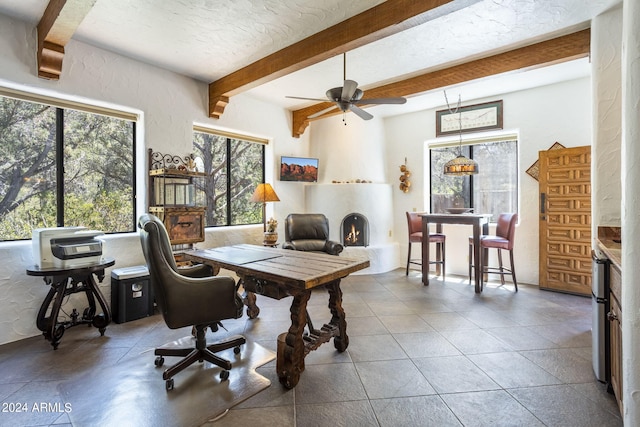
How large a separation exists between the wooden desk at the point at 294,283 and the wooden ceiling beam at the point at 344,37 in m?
1.86

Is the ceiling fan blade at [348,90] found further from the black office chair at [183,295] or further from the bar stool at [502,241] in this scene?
the bar stool at [502,241]

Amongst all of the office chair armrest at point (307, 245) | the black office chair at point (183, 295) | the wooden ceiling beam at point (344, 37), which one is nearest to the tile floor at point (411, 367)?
the black office chair at point (183, 295)

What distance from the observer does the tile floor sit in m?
1.69

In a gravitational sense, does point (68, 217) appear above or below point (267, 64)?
below

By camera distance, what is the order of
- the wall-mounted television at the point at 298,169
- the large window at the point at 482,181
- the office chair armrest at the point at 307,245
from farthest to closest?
the wall-mounted television at the point at 298,169
the large window at the point at 482,181
the office chair armrest at the point at 307,245

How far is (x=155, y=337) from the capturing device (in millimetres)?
2660

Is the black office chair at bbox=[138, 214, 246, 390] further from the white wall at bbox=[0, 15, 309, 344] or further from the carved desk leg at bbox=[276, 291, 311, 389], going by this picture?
the white wall at bbox=[0, 15, 309, 344]

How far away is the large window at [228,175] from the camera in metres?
4.44

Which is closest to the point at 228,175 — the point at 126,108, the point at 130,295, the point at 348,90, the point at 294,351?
the point at 126,108

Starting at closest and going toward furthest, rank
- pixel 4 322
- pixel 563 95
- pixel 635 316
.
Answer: pixel 635 316, pixel 4 322, pixel 563 95

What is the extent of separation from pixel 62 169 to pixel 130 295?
1414 millimetres

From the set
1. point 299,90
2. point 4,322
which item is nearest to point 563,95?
point 299,90

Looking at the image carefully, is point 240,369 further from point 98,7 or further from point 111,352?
point 98,7

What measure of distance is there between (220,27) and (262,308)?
9.33 feet
